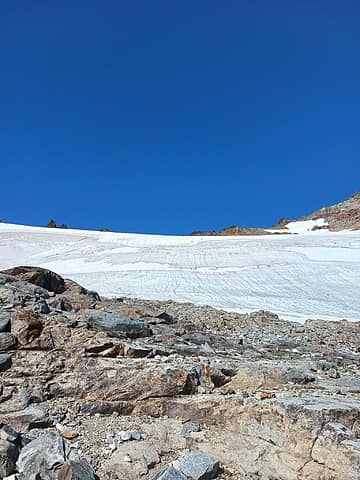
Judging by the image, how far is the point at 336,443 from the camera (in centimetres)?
402

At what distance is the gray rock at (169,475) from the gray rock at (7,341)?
2.75 m

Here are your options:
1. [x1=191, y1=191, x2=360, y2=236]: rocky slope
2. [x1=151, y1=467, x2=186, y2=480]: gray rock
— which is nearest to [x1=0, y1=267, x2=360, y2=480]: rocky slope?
[x1=151, y1=467, x2=186, y2=480]: gray rock

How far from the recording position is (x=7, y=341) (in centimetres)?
584

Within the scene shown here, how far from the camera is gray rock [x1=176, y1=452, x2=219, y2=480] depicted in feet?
13.4

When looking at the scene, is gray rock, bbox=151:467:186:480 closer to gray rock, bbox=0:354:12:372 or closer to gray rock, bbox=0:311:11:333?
gray rock, bbox=0:354:12:372

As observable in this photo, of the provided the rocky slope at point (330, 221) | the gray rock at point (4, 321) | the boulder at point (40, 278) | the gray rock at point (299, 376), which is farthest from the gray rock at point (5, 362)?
the rocky slope at point (330, 221)

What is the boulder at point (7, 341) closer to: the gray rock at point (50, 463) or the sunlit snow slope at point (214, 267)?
the gray rock at point (50, 463)

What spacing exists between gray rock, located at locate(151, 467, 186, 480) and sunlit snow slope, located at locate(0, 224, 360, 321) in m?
11.1

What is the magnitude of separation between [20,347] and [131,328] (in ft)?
6.31

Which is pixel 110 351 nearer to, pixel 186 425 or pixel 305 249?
pixel 186 425

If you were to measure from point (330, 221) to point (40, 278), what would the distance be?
5004 centimetres

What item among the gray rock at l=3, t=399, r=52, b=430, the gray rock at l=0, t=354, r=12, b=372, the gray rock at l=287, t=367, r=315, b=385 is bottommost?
the gray rock at l=3, t=399, r=52, b=430

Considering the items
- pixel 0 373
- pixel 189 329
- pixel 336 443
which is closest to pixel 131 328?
pixel 0 373

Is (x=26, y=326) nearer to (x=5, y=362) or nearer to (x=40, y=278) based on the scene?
(x=5, y=362)
